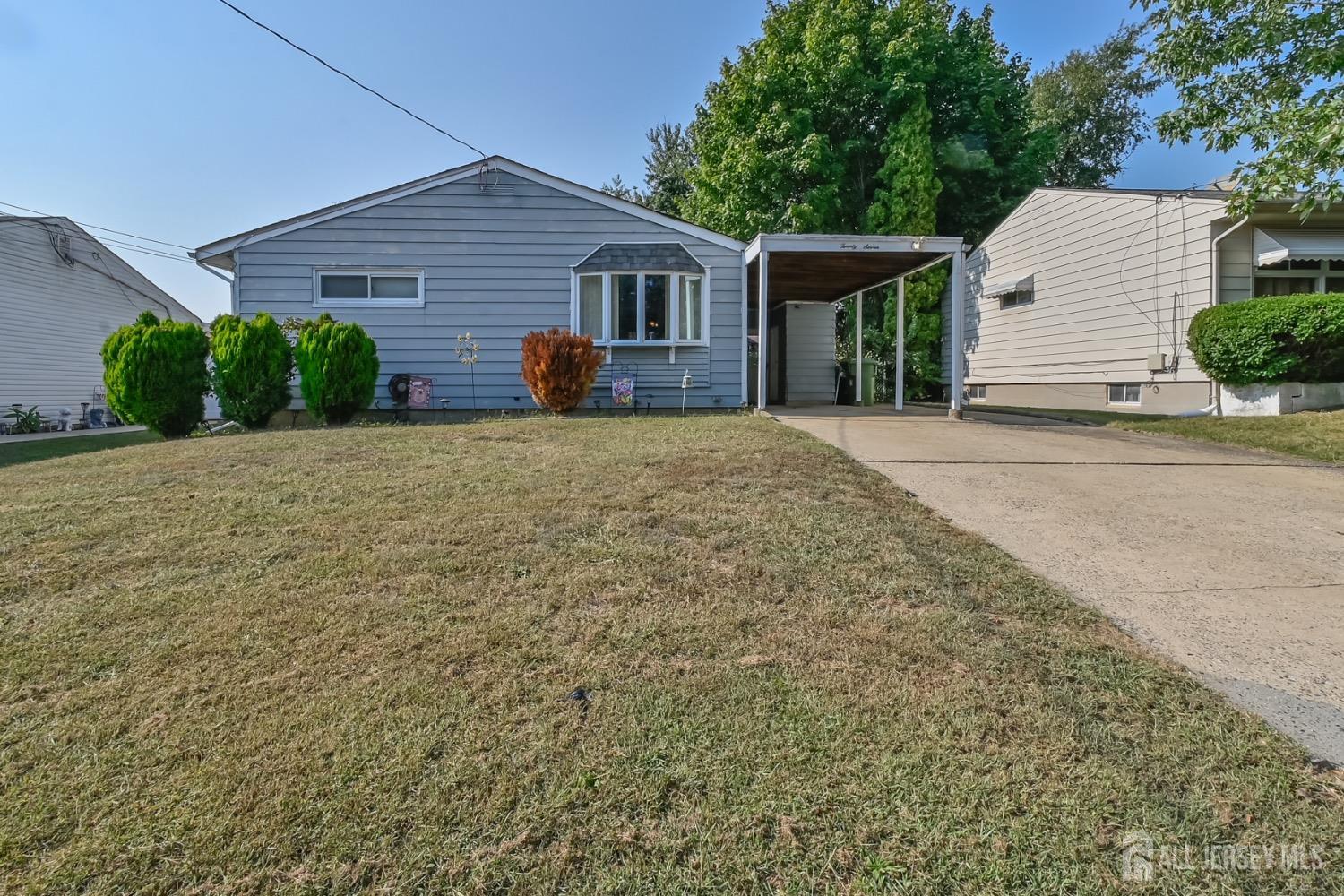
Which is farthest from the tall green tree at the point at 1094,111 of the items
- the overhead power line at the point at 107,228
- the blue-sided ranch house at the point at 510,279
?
the overhead power line at the point at 107,228

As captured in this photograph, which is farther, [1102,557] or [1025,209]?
[1025,209]

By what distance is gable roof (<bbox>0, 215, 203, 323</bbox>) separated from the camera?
1524 cm

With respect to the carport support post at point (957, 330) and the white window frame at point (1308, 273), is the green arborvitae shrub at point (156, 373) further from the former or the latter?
the white window frame at point (1308, 273)

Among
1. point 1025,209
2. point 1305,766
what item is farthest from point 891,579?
point 1025,209

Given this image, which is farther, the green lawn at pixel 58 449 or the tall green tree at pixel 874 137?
the tall green tree at pixel 874 137

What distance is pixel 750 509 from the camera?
387cm

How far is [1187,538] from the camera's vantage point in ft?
11.9

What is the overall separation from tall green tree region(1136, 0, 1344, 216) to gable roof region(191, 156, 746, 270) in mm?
5835

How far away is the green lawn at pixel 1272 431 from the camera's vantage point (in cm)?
684

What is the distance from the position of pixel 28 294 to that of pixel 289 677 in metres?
19.3

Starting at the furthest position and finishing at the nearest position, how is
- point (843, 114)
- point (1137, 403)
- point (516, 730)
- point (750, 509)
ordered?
point (843, 114) < point (1137, 403) < point (750, 509) < point (516, 730)

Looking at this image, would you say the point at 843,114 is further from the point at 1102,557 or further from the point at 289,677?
the point at 289,677

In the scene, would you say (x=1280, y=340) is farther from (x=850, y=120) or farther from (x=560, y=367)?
(x=850, y=120)

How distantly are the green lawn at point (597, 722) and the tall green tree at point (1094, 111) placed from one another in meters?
28.7
